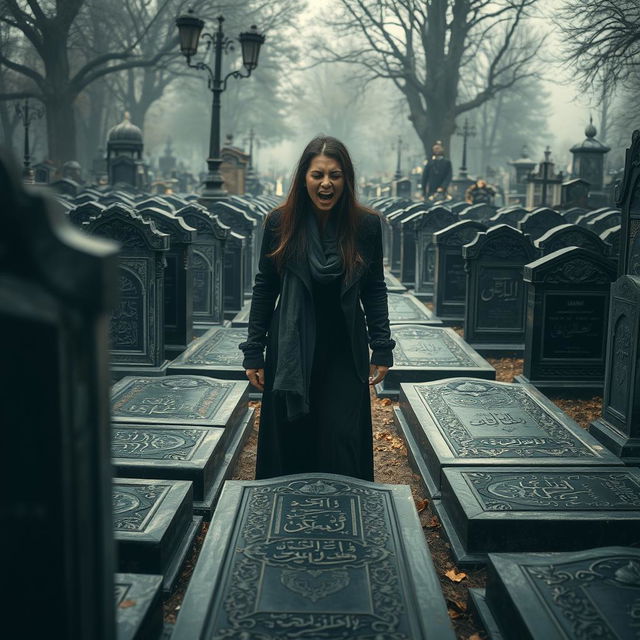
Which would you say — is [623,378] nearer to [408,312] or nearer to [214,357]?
[214,357]

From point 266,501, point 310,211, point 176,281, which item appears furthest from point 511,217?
point 266,501

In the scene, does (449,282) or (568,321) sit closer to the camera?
(568,321)

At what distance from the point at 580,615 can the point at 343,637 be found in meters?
0.93

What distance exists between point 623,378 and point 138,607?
4171mm

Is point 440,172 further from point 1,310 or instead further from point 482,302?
point 1,310

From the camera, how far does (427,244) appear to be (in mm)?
13938

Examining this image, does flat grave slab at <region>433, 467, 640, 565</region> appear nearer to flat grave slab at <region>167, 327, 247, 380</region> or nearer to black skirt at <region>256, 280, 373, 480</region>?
black skirt at <region>256, 280, 373, 480</region>

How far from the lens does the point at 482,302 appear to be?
392 inches

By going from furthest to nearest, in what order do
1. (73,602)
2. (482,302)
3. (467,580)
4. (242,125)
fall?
(242,125)
(482,302)
(467,580)
(73,602)

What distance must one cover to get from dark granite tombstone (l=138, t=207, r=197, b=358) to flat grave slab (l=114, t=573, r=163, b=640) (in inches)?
223

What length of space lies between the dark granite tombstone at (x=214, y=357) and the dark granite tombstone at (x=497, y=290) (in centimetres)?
288

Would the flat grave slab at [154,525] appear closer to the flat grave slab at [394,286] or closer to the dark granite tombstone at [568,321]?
the dark granite tombstone at [568,321]

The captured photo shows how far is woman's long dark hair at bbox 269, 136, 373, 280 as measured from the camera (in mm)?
4023

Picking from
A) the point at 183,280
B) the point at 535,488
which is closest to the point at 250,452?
the point at 535,488
